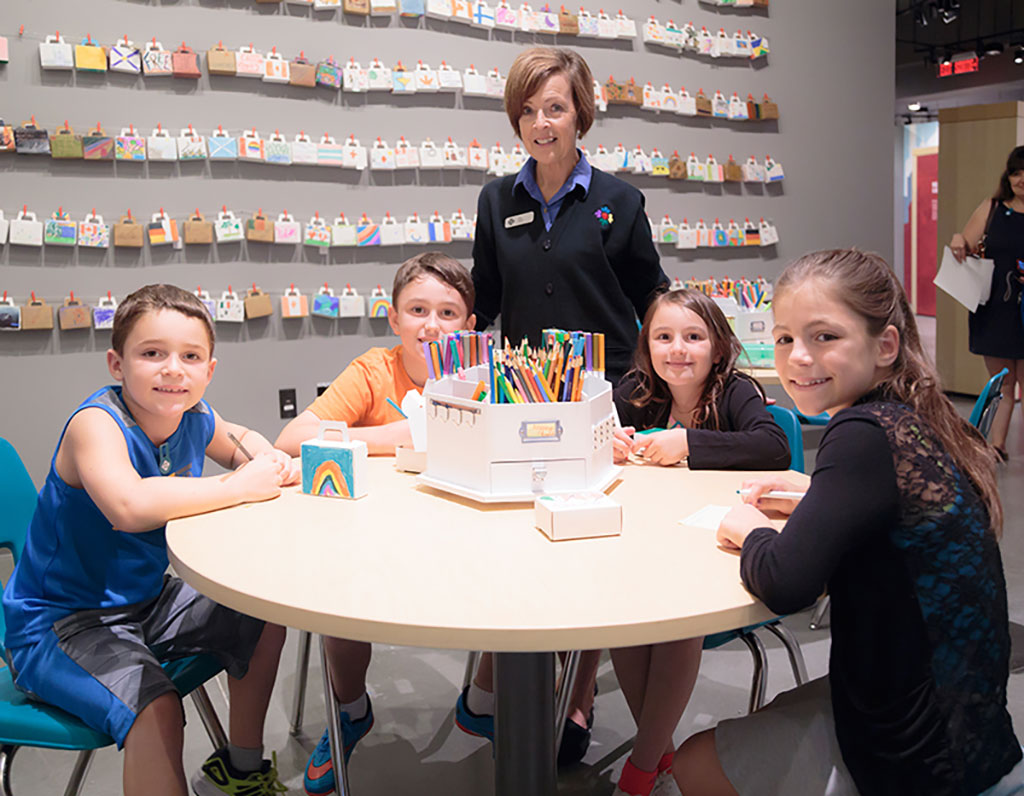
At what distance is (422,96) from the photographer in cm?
433

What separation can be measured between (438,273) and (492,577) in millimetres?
1161

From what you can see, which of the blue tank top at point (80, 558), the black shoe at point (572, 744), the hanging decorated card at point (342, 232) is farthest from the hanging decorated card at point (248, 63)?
the black shoe at point (572, 744)

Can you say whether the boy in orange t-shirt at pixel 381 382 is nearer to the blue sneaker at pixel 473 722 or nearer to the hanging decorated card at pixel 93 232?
the blue sneaker at pixel 473 722

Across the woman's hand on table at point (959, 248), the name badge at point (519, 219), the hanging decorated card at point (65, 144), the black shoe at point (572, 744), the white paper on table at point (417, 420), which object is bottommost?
the black shoe at point (572, 744)

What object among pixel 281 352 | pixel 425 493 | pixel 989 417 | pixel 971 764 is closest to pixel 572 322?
pixel 425 493

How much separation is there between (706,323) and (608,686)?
1.15 metres

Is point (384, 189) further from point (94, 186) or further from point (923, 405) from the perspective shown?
point (923, 405)

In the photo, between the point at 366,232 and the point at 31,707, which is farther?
the point at 366,232

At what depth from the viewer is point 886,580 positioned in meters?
1.15

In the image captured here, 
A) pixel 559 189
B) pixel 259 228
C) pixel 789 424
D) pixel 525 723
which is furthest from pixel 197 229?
pixel 525 723

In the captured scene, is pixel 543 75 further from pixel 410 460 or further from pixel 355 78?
pixel 355 78

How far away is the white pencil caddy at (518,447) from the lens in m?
1.50

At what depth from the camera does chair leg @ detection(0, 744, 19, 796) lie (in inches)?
54.5

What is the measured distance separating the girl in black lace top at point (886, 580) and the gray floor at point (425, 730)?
1.02m
